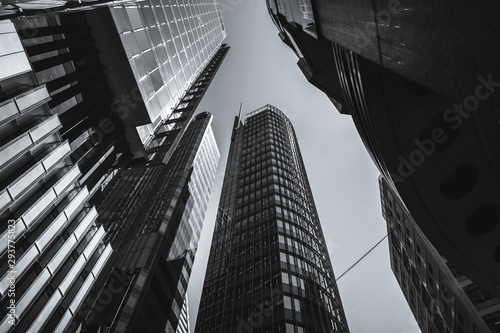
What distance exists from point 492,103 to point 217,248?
64.8 metres

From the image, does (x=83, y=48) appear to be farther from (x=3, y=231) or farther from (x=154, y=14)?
(x=3, y=231)

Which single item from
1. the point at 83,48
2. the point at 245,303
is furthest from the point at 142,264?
the point at 83,48

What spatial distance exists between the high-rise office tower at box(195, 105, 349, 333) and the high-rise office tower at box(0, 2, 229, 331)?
24969mm

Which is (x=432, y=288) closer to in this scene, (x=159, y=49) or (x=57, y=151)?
(x=159, y=49)

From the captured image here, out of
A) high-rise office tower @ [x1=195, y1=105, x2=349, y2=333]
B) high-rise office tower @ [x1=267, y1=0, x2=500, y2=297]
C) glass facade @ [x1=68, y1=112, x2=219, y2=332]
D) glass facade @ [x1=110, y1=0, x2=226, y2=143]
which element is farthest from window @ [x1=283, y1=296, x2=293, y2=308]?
high-rise office tower @ [x1=267, y1=0, x2=500, y2=297]

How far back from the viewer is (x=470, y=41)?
11.8 ft

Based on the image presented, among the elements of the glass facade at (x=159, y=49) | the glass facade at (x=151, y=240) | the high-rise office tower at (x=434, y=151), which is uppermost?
the glass facade at (x=159, y=49)

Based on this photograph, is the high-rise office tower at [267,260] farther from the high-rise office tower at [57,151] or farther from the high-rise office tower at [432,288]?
the high-rise office tower at [57,151]

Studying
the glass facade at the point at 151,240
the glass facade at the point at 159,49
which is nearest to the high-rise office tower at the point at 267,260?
the glass facade at the point at 151,240

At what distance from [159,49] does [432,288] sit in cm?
4339

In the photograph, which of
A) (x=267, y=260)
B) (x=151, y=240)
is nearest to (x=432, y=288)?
(x=267, y=260)

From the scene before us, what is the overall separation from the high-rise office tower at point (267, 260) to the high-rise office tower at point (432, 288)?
40.7 feet

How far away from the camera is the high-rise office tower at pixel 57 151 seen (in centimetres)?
1401

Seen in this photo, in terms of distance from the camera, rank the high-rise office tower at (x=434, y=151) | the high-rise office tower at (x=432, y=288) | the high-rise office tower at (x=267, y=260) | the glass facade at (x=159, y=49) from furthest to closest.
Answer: the high-rise office tower at (x=267, y=260) → the high-rise office tower at (x=432, y=288) → the glass facade at (x=159, y=49) → the high-rise office tower at (x=434, y=151)
